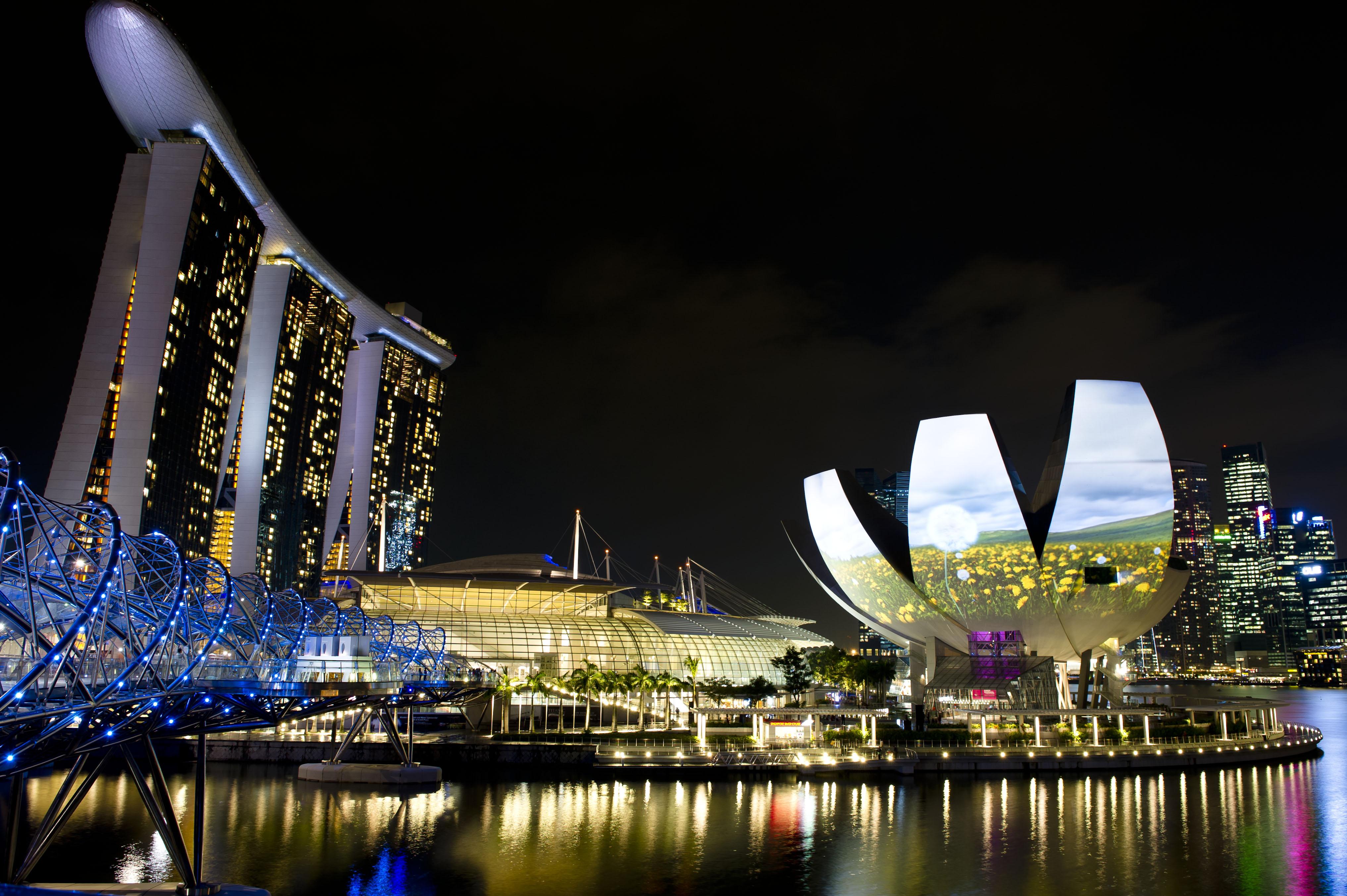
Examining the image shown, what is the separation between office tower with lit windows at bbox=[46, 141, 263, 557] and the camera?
71.8 m

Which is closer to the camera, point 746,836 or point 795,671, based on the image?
point 746,836

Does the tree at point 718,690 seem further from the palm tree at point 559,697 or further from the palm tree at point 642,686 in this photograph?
the palm tree at point 559,697

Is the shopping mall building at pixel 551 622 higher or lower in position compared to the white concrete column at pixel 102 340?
lower

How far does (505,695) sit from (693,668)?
14.4 m

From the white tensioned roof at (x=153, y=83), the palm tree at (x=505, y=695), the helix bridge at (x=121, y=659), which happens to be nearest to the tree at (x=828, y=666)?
the palm tree at (x=505, y=695)

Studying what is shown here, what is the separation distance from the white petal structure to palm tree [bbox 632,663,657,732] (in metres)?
15.8

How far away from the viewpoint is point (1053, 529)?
49875 mm

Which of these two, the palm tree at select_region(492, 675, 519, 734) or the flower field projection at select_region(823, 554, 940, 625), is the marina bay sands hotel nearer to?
the palm tree at select_region(492, 675, 519, 734)

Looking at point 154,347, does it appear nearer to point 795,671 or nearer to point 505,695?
point 505,695

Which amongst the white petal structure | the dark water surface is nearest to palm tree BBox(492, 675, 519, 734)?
the dark water surface

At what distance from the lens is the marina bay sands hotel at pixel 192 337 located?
72688mm

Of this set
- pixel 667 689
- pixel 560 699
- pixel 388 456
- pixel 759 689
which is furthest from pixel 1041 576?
pixel 388 456

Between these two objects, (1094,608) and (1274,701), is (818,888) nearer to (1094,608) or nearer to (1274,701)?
(1094,608)

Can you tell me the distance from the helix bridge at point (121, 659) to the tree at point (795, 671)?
141 feet
